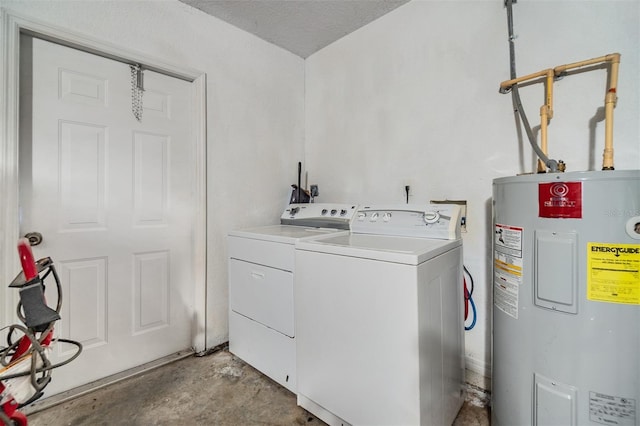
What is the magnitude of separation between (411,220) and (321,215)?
2.27 ft

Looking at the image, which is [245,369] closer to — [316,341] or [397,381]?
[316,341]

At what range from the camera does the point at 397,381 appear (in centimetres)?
114

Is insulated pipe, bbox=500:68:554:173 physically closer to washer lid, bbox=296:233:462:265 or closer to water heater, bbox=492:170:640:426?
water heater, bbox=492:170:640:426

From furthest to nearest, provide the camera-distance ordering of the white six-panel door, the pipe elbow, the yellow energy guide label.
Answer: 1. the white six-panel door
2. the pipe elbow
3. the yellow energy guide label

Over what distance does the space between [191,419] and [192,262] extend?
0.95 meters

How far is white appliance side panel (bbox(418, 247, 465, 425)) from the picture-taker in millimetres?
1124

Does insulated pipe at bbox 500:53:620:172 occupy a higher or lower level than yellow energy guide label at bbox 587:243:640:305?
higher

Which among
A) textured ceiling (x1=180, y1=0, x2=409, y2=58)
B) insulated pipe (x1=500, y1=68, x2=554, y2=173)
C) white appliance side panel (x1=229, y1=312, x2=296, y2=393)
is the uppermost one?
textured ceiling (x1=180, y1=0, x2=409, y2=58)

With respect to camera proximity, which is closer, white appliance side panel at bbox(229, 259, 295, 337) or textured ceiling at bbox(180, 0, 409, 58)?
white appliance side panel at bbox(229, 259, 295, 337)

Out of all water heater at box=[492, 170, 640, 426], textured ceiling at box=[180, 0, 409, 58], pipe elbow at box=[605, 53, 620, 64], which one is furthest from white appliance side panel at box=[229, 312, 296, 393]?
textured ceiling at box=[180, 0, 409, 58]

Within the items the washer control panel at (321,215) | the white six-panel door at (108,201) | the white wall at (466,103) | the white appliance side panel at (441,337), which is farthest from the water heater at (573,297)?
the white six-panel door at (108,201)

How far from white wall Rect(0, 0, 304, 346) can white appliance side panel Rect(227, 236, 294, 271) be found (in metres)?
0.25

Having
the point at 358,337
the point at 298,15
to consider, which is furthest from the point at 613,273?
the point at 298,15

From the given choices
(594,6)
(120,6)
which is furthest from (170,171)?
(594,6)
